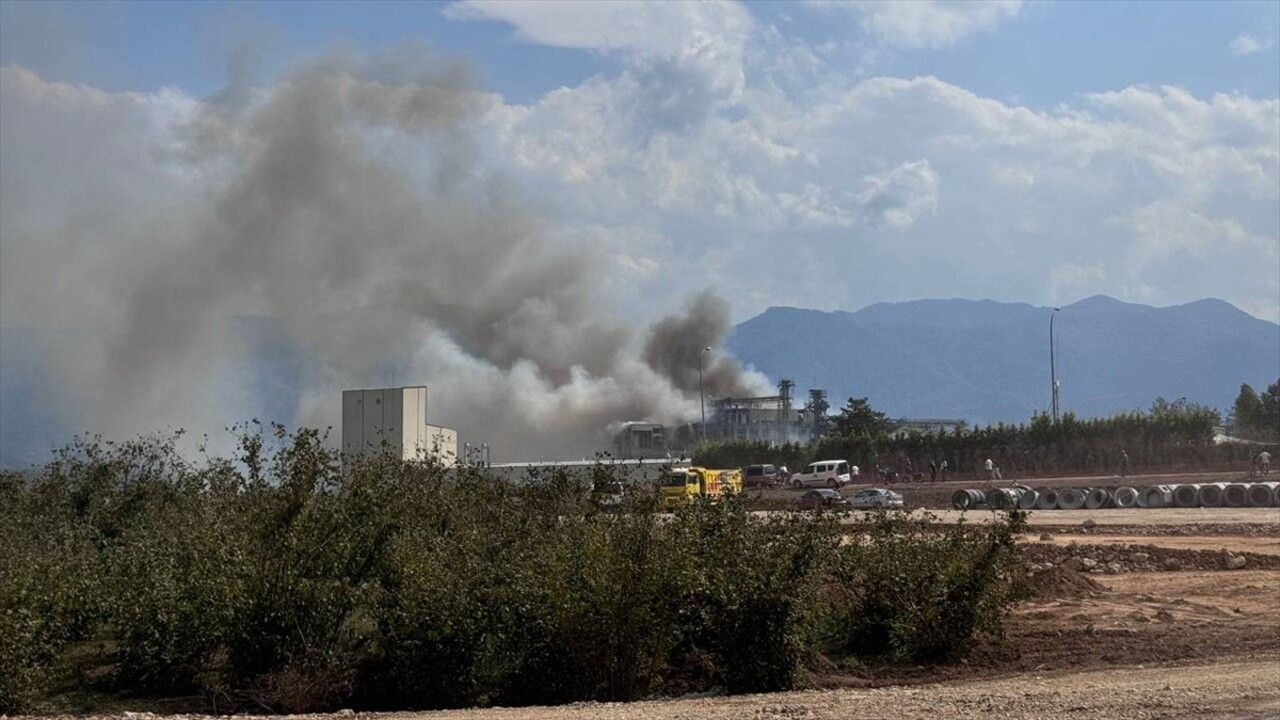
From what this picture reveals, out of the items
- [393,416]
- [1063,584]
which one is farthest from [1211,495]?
[393,416]

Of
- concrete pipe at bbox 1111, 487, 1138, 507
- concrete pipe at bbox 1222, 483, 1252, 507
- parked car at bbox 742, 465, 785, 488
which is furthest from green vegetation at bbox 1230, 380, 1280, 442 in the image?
concrete pipe at bbox 1222, 483, 1252, 507

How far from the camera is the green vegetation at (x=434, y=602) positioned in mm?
16266

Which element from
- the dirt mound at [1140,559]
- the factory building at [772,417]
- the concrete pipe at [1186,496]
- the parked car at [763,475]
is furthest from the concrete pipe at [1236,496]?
the factory building at [772,417]

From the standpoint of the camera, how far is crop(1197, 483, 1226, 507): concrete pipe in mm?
52656

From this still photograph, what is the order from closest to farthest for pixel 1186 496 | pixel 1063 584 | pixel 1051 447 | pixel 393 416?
pixel 1063 584 < pixel 1186 496 < pixel 393 416 < pixel 1051 447

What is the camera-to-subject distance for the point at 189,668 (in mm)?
17484

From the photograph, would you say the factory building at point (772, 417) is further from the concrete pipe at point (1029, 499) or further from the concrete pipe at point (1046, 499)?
the concrete pipe at point (1029, 499)

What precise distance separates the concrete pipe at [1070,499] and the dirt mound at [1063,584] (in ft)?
102

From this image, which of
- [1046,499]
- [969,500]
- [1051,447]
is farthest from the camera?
[1051,447]

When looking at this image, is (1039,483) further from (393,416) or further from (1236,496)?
(393,416)

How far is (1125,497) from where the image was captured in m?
55.5

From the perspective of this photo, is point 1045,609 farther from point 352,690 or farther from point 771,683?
point 352,690

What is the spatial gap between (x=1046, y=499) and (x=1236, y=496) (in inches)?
316

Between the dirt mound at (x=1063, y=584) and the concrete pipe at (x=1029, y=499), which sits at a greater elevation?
the concrete pipe at (x=1029, y=499)
